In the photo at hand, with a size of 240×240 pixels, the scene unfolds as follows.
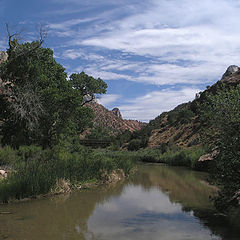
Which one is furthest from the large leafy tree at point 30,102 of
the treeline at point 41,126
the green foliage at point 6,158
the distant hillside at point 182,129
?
the distant hillside at point 182,129

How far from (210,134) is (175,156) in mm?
25845

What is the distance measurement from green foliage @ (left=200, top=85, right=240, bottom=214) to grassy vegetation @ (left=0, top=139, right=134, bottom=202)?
717 cm

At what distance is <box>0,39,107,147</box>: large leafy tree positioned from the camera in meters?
22.3

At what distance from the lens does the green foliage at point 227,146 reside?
376 inches

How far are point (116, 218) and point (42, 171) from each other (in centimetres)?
484

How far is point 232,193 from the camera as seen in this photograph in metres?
9.74

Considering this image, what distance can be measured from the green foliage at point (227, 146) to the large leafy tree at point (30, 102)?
14.1 metres

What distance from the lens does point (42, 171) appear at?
1406 cm

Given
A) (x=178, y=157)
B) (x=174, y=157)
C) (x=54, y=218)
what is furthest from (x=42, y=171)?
(x=174, y=157)

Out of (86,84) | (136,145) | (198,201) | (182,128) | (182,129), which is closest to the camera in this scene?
(198,201)

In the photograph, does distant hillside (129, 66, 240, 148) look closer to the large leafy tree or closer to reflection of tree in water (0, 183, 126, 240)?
the large leafy tree

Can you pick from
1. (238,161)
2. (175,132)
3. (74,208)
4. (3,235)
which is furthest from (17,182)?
(175,132)

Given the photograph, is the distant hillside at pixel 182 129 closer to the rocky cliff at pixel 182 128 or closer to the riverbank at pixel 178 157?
the rocky cliff at pixel 182 128

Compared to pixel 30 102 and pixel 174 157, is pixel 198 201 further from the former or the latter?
pixel 174 157
